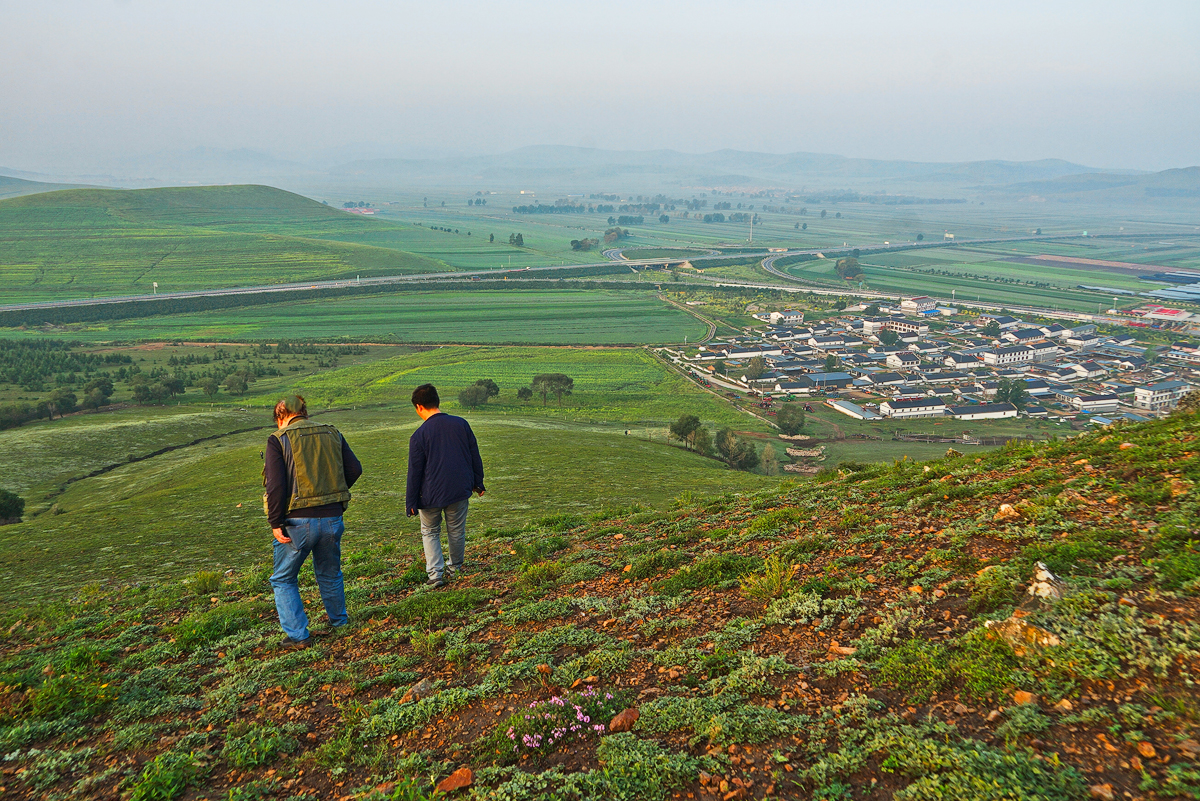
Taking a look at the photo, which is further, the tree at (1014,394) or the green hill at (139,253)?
the green hill at (139,253)

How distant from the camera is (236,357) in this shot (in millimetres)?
78750

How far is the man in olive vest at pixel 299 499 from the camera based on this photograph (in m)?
7.37

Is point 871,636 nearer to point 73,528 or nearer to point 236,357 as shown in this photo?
point 73,528

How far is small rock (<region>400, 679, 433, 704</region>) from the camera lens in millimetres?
6120

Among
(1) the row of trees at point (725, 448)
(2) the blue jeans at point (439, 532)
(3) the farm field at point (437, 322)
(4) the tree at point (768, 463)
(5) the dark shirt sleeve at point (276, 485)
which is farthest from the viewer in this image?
(3) the farm field at point (437, 322)

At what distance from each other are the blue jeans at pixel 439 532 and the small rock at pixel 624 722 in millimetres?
4433

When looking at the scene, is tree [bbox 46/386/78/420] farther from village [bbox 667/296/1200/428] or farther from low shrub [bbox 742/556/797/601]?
low shrub [bbox 742/556/797/601]

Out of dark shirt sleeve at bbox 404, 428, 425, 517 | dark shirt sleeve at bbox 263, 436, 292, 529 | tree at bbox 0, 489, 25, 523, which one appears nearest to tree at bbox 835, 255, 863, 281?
tree at bbox 0, 489, 25, 523

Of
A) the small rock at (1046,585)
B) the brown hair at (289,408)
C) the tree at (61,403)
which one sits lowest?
the tree at (61,403)

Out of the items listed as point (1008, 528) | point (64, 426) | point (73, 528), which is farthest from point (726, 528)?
point (64, 426)

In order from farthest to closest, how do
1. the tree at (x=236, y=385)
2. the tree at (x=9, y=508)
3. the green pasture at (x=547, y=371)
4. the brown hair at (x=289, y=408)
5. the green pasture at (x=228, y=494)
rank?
1. the tree at (x=236, y=385)
2. the green pasture at (x=547, y=371)
3. the tree at (x=9, y=508)
4. the green pasture at (x=228, y=494)
5. the brown hair at (x=289, y=408)

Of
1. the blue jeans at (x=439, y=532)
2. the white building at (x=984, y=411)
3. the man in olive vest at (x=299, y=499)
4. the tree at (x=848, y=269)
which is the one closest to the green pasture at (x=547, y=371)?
the white building at (x=984, y=411)

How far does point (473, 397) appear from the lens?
58125 mm

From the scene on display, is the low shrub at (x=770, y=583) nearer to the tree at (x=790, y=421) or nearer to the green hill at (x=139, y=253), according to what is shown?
the tree at (x=790, y=421)
